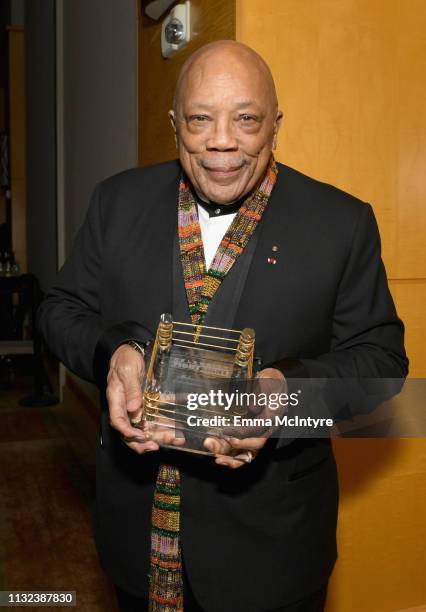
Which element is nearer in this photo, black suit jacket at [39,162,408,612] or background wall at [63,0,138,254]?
A: black suit jacket at [39,162,408,612]

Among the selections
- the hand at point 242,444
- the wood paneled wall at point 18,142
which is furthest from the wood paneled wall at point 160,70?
the wood paneled wall at point 18,142

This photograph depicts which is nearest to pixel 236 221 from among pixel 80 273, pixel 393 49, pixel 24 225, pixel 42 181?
pixel 80 273

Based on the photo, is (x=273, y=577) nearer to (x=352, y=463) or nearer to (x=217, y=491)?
(x=217, y=491)

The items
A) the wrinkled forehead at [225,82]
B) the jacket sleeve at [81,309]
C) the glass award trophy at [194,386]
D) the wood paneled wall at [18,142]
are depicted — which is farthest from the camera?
the wood paneled wall at [18,142]

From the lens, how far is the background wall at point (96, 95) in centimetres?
285

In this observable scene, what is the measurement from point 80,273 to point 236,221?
365 mm

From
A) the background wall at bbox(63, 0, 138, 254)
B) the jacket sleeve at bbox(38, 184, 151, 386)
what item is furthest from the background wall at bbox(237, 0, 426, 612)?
the background wall at bbox(63, 0, 138, 254)

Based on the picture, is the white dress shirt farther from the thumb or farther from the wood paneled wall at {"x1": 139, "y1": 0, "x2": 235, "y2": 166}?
the wood paneled wall at {"x1": 139, "y1": 0, "x2": 235, "y2": 166}

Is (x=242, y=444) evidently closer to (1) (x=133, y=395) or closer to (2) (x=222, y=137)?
(1) (x=133, y=395)

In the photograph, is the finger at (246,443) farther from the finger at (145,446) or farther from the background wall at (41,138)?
the background wall at (41,138)

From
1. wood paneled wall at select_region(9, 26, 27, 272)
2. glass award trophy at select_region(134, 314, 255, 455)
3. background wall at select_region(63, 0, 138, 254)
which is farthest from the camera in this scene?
wood paneled wall at select_region(9, 26, 27, 272)

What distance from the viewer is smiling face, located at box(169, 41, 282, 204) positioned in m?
1.17

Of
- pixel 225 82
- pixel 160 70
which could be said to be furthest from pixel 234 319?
pixel 160 70

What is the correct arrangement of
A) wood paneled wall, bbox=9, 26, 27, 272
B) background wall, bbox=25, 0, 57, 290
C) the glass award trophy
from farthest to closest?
wood paneled wall, bbox=9, 26, 27, 272
background wall, bbox=25, 0, 57, 290
the glass award trophy
